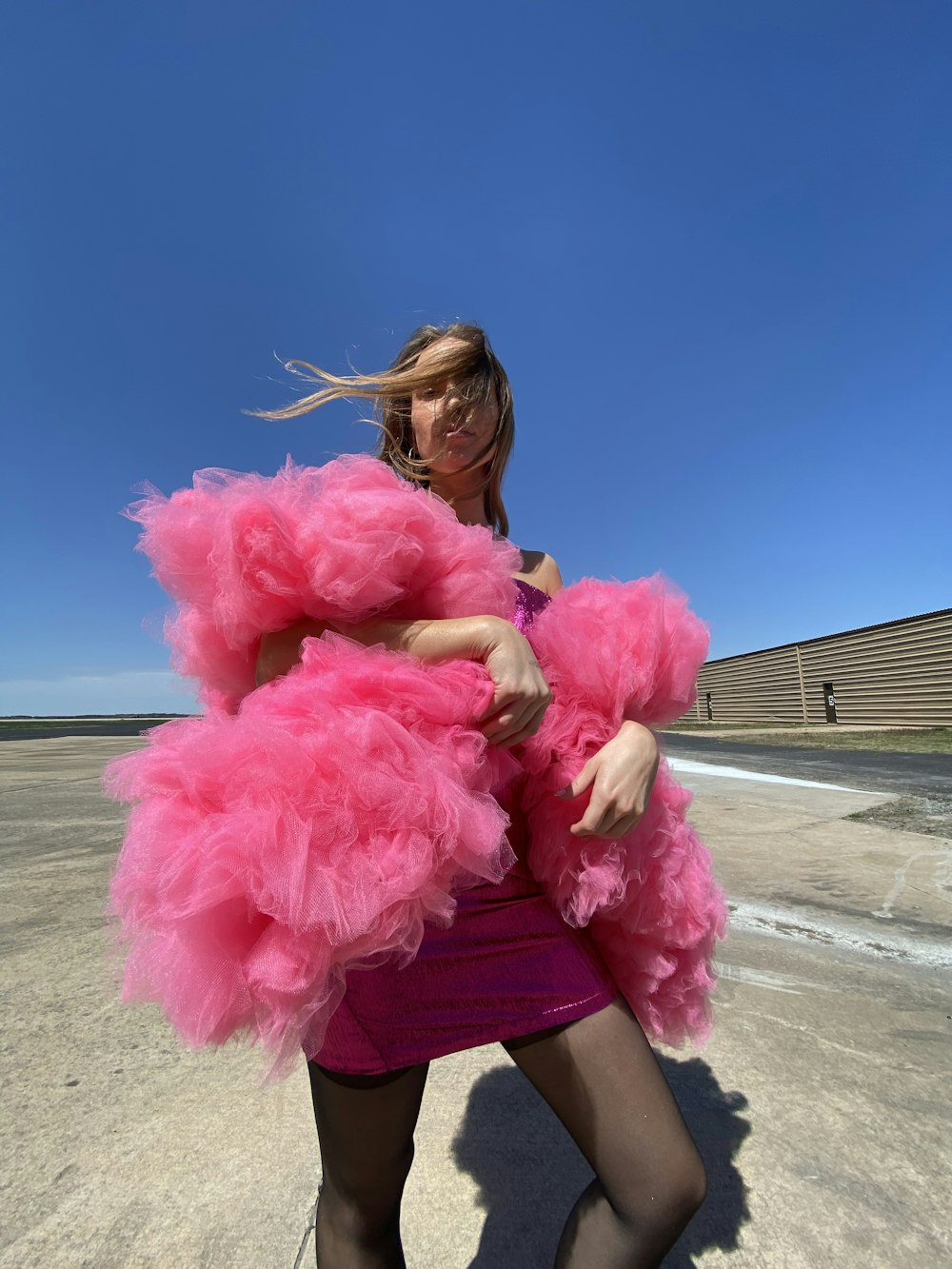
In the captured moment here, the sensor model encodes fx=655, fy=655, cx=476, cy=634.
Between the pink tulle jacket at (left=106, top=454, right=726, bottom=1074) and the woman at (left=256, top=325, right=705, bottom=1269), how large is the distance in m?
0.05

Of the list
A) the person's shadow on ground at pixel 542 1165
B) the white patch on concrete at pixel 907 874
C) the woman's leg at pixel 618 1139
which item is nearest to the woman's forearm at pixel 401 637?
the woman's leg at pixel 618 1139

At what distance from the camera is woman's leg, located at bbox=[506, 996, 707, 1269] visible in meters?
0.95

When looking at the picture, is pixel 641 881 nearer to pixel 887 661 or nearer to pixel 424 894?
pixel 424 894

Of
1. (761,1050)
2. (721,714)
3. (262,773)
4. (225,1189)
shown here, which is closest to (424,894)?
(262,773)

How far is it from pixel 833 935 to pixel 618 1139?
2.66 metres

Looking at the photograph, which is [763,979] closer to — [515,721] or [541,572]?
[541,572]

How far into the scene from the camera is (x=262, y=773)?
91 centimetres

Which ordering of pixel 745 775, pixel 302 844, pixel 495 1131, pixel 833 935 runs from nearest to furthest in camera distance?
pixel 302 844
pixel 495 1131
pixel 833 935
pixel 745 775

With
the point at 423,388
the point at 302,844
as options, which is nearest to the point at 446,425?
the point at 423,388

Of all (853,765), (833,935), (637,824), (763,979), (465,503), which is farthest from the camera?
(853,765)

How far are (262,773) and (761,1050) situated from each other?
2.14m

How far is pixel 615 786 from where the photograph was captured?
1080 mm

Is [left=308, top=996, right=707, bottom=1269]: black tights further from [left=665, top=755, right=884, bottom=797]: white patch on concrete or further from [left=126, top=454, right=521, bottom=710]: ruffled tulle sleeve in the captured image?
[left=665, top=755, right=884, bottom=797]: white patch on concrete

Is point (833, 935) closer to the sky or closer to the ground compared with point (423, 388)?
closer to the ground
